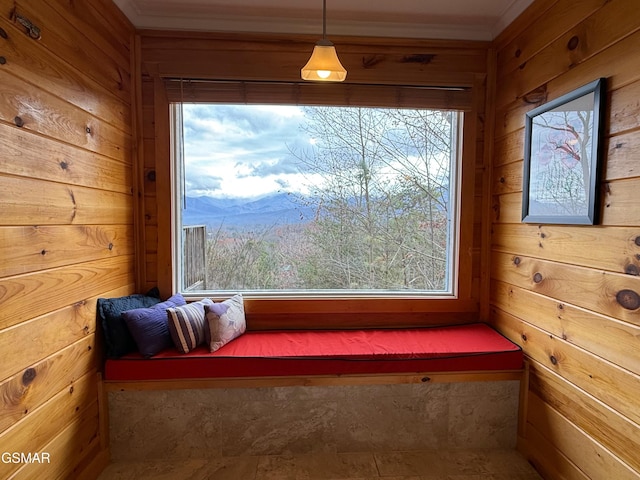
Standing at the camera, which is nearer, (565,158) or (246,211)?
(565,158)

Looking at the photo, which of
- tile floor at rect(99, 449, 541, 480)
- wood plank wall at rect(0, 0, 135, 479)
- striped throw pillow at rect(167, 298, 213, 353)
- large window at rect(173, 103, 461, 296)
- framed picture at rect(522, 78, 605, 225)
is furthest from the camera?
large window at rect(173, 103, 461, 296)

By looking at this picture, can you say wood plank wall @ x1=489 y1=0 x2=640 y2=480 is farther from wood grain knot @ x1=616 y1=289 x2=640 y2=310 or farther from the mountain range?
the mountain range

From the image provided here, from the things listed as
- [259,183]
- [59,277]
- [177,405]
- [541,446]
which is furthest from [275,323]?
[541,446]

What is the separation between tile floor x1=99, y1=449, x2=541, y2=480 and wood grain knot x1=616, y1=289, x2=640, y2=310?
1.08 meters

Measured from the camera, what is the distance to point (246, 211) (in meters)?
2.23

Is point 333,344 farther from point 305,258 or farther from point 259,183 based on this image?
point 259,183

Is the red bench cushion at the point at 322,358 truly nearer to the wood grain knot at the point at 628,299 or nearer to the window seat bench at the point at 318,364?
the window seat bench at the point at 318,364

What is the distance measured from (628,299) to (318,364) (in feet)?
4.58

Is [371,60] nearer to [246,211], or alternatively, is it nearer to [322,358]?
[246,211]

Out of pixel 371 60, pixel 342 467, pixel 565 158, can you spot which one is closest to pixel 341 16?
pixel 371 60

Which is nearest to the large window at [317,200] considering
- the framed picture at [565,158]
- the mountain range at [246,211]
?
the mountain range at [246,211]

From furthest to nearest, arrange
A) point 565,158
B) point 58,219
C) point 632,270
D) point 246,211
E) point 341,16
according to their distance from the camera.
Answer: point 246,211 < point 341,16 < point 565,158 < point 58,219 < point 632,270

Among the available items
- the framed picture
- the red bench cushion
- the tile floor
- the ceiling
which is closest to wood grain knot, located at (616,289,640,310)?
the framed picture

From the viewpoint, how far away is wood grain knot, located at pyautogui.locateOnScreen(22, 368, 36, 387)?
1.22 m
